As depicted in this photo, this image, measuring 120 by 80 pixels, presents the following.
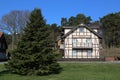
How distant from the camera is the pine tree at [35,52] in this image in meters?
29.3

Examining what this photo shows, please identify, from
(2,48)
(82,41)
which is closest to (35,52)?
(82,41)

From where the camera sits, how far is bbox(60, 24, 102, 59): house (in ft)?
210

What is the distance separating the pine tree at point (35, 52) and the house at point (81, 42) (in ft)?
107

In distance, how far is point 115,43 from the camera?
96.8 m

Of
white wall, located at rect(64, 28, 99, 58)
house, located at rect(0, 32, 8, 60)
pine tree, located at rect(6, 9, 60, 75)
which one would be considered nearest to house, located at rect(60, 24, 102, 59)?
white wall, located at rect(64, 28, 99, 58)

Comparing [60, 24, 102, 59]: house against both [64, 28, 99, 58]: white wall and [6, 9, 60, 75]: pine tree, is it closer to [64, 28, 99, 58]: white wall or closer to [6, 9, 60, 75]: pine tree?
[64, 28, 99, 58]: white wall

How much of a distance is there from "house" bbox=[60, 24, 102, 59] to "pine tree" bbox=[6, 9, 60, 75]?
32.7 meters

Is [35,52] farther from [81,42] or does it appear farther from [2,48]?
[2,48]

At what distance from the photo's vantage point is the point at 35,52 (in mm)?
30156

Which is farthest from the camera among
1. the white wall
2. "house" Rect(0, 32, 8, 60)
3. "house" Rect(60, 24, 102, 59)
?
"house" Rect(0, 32, 8, 60)

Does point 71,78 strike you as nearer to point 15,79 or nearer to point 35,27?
point 15,79

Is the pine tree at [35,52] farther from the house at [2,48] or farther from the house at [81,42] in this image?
the house at [2,48]

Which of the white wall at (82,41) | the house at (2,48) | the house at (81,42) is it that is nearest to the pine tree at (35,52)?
the house at (81,42)

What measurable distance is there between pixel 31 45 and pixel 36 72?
2899mm
